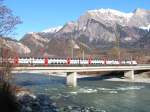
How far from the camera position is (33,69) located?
74750 millimetres

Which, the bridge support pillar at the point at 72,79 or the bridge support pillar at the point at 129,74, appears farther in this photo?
the bridge support pillar at the point at 129,74

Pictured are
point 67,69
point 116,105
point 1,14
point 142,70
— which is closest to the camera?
point 1,14

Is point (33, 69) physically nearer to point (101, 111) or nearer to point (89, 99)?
point (89, 99)

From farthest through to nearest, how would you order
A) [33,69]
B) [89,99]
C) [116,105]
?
[33,69]
[89,99]
[116,105]

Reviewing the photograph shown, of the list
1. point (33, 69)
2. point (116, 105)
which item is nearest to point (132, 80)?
point (33, 69)

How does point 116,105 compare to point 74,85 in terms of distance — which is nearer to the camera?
point 116,105

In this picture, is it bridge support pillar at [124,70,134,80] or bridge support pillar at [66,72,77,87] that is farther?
bridge support pillar at [124,70,134,80]

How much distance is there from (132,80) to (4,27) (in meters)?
71.7

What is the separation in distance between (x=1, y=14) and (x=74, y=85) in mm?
50602

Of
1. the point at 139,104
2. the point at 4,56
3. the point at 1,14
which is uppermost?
the point at 1,14

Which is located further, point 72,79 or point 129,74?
point 129,74

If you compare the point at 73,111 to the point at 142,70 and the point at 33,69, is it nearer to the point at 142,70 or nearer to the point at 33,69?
the point at 33,69

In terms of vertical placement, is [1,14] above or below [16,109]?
above

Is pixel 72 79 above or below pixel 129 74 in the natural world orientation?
below
